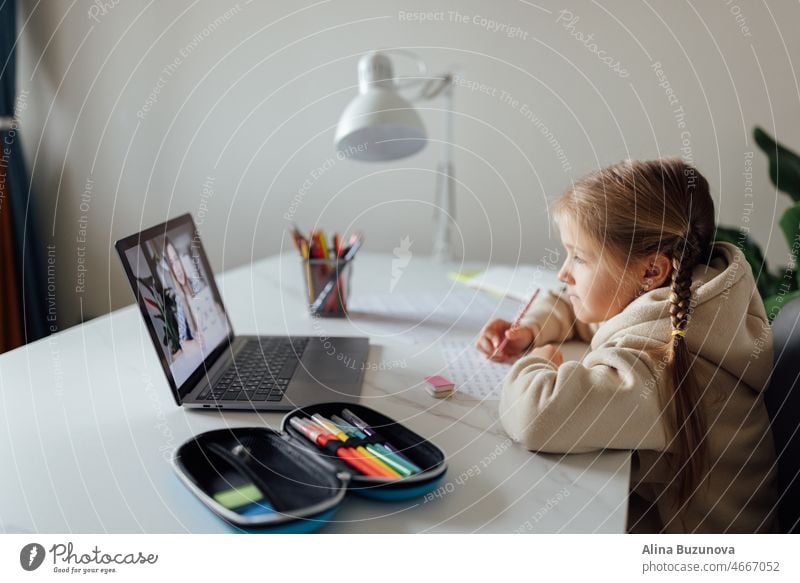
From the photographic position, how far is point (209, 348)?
77 cm

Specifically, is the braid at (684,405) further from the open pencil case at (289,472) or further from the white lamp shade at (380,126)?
the white lamp shade at (380,126)

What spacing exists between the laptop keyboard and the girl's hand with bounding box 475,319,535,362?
0.24 meters

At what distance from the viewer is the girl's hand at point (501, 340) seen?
0.84 metres

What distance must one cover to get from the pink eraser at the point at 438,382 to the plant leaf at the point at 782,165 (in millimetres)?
775

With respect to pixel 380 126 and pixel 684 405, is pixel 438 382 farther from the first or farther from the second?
pixel 380 126

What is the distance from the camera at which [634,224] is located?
28.4 inches

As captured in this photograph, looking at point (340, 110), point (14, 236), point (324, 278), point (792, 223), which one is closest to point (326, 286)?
point (324, 278)

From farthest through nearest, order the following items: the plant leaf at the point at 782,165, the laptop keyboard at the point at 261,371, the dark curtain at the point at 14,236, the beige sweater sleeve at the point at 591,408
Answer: the dark curtain at the point at 14,236
the plant leaf at the point at 782,165
the laptop keyboard at the point at 261,371
the beige sweater sleeve at the point at 591,408

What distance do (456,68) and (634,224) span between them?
1066mm

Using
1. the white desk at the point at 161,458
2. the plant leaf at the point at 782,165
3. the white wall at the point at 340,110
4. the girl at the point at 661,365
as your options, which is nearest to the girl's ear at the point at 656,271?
the girl at the point at 661,365

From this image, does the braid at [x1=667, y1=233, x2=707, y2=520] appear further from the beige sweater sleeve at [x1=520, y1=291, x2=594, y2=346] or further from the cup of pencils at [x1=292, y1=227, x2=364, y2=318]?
the cup of pencils at [x1=292, y1=227, x2=364, y2=318]

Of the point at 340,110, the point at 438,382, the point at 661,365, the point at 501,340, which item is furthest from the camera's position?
the point at 340,110

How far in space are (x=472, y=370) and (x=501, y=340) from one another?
0.31 feet
